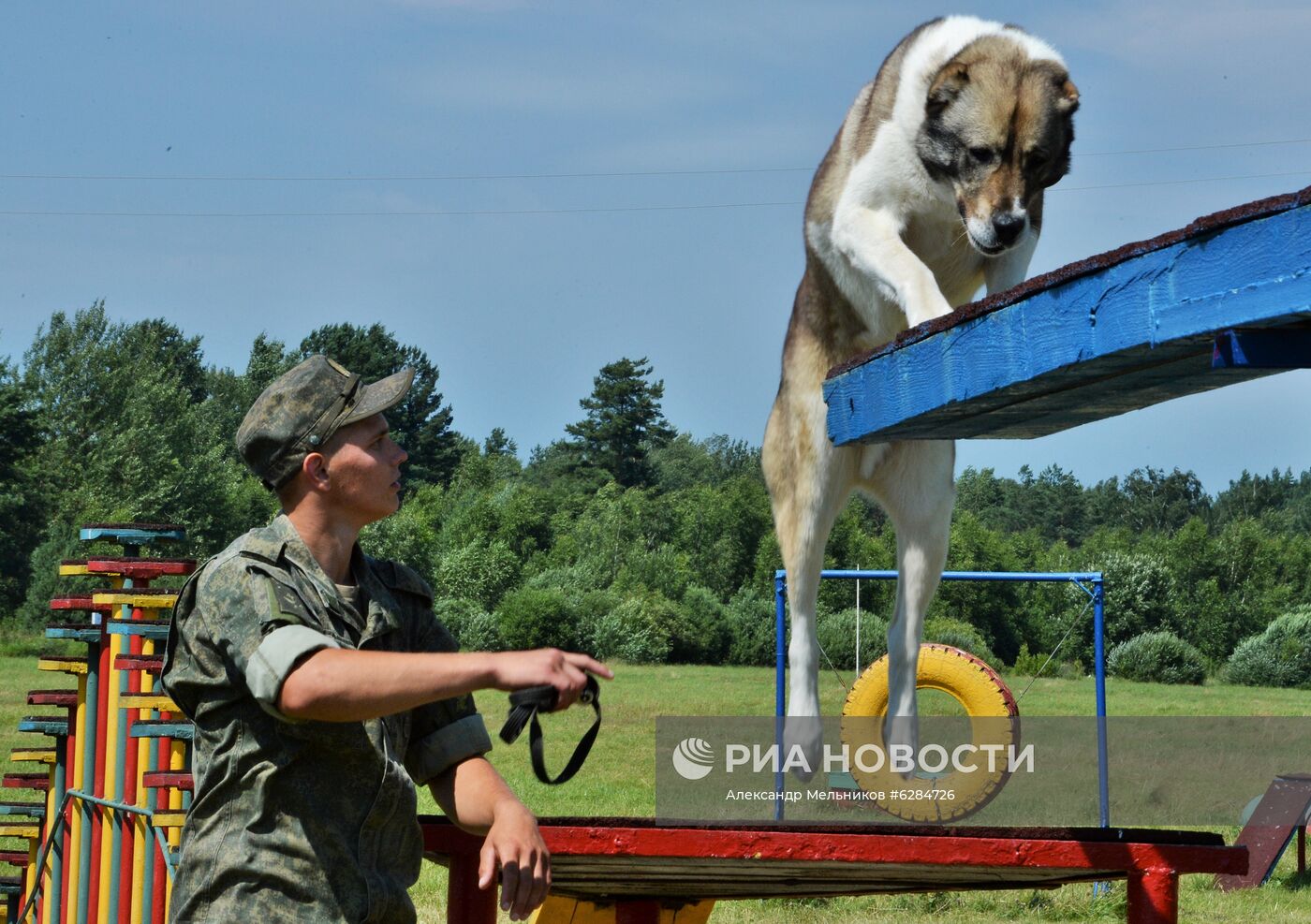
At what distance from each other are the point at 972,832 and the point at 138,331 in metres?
76.5

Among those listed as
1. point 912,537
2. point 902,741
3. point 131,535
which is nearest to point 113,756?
point 131,535

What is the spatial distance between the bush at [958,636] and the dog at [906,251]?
20431 millimetres

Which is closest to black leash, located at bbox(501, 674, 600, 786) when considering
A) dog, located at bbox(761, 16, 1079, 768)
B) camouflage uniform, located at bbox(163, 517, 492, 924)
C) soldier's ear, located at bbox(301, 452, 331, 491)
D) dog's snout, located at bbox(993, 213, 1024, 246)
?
camouflage uniform, located at bbox(163, 517, 492, 924)

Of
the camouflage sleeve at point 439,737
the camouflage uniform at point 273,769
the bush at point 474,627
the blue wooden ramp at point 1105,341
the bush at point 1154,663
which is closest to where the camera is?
the blue wooden ramp at point 1105,341

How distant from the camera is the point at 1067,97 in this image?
4.27 metres

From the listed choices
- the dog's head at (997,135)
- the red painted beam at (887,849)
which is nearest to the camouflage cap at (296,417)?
the red painted beam at (887,849)

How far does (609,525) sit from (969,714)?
3768 cm

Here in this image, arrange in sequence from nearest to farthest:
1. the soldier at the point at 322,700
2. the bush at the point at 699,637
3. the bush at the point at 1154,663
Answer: the soldier at the point at 322,700, the bush at the point at 1154,663, the bush at the point at 699,637

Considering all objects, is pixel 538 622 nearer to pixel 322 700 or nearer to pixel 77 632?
pixel 77 632

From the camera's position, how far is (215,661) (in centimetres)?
261

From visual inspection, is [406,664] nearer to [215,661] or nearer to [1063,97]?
[215,661]

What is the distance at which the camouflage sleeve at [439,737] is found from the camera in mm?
2918

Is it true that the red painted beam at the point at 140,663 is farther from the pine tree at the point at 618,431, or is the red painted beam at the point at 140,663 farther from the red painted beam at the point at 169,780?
the pine tree at the point at 618,431

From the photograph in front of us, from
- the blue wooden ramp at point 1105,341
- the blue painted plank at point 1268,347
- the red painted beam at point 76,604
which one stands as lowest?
the red painted beam at point 76,604
